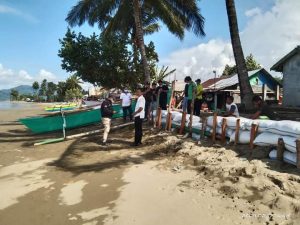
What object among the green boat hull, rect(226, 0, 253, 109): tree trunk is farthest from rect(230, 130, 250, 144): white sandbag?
the green boat hull

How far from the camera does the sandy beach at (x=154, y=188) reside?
5.04 m

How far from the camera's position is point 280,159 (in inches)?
255

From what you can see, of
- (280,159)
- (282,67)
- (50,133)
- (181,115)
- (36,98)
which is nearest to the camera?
(280,159)

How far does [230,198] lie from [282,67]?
46.4 ft

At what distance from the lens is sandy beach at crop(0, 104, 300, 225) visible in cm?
504

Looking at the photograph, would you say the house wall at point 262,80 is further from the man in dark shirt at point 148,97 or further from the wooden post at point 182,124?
the wooden post at point 182,124

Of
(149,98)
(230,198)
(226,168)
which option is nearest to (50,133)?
(149,98)

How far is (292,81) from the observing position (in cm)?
1700

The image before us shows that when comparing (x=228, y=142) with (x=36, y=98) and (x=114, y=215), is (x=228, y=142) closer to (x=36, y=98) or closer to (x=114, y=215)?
(x=114, y=215)

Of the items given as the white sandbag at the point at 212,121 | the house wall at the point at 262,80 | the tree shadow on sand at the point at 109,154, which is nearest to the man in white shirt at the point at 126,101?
the tree shadow on sand at the point at 109,154

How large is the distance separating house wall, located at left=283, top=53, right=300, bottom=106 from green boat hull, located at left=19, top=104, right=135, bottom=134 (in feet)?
31.3

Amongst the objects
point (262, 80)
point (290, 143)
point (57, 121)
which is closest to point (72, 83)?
point (262, 80)

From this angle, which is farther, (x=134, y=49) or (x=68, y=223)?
(x=134, y=49)

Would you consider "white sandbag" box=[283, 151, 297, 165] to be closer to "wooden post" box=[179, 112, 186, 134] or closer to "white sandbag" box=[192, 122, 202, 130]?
"white sandbag" box=[192, 122, 202, 130]
